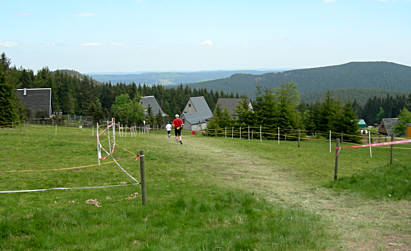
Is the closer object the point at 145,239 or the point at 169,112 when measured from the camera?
the point at 145,239

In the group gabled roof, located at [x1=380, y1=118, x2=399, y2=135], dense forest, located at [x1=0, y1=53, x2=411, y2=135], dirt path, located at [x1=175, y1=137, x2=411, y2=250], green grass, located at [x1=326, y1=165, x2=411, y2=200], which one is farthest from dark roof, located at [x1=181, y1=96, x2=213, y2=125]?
green grass, located at [x1=326, y1=165, x2=411, y2=200]

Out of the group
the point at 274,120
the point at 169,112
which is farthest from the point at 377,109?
the point at 274,120

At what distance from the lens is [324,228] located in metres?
6.75

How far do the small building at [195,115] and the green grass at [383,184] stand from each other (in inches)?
3427

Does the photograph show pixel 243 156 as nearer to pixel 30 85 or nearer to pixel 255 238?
pixel 255 238

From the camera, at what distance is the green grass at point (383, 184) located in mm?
9586

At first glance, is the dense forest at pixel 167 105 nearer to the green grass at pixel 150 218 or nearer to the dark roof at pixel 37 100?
the dark roof at pixel 37 100

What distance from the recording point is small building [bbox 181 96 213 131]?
328 ft

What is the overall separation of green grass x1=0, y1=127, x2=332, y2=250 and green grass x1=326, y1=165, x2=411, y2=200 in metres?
2.90

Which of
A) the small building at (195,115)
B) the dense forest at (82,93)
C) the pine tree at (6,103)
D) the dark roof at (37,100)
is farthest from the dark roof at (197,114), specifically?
the pine tree at (6,103)

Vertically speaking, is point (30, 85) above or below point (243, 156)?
above

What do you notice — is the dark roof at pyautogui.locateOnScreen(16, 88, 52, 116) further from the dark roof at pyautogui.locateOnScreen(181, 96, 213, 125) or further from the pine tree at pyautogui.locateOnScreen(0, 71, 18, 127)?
the dark roof at pyautogui.locateOnScreen(181, 96, 213, 125)

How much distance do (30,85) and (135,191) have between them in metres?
95.3

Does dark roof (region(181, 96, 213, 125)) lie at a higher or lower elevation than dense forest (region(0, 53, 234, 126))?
lower
